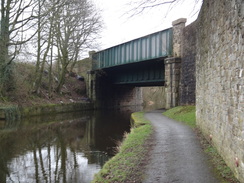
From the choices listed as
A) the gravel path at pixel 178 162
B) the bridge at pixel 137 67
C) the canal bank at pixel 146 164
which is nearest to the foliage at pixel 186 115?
the bridge at pixel 137 67

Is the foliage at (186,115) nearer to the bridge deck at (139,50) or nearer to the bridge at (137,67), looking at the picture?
the bridge at (137,67)

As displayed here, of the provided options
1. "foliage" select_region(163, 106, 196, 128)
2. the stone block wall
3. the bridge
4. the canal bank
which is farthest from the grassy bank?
the bridge

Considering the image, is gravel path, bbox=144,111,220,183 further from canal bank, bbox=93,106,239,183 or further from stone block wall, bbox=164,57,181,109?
stone block wall, bbox=164,57,181,109

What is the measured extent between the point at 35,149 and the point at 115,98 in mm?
22643

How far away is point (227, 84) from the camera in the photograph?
4.67 metres

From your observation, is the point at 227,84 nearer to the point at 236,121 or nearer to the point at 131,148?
the point at 236,121

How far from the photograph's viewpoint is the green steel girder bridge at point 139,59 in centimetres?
1762

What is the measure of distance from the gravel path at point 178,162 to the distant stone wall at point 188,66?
756 centimetres

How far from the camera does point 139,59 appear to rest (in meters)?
19.5

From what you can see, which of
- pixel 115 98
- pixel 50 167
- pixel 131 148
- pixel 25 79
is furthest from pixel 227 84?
pixel 115 98

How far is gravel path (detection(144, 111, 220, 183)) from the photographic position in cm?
427

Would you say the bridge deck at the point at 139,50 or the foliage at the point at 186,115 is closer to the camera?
the foliage at the point at 186,115

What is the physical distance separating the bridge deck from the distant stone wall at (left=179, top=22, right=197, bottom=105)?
1.35m

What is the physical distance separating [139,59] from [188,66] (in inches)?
203
